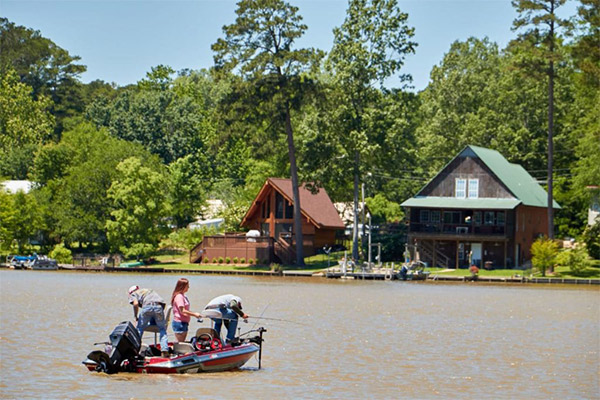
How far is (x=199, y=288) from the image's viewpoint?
58125mm

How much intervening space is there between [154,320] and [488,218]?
57429 mm

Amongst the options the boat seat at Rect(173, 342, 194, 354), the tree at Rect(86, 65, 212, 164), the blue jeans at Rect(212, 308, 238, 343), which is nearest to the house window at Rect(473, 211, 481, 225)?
the tree at Rect(86, 65, 212, 164)

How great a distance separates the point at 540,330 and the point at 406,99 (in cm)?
4553

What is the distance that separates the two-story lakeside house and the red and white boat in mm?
52474

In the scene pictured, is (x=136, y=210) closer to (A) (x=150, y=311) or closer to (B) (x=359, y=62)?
(B) (x=359, y=62)

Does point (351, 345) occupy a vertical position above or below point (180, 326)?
below

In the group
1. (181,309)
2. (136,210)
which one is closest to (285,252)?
(136,210)

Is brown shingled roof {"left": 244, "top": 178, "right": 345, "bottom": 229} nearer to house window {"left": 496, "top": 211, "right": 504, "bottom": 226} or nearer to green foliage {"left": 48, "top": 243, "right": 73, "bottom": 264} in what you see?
house window {"left": 496, "top": 211, "right": 504, "bottom": 226}

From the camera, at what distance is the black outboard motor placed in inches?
977

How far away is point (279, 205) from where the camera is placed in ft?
285

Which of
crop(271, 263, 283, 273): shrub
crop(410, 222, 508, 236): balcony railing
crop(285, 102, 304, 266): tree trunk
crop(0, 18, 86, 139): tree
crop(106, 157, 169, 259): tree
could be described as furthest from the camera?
crop(0, 18, 86, 139): tree

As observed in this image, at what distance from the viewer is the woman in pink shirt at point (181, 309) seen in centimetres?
2611

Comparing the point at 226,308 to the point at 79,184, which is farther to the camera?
the point at 79,184

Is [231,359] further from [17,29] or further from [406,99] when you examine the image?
[17,29]
